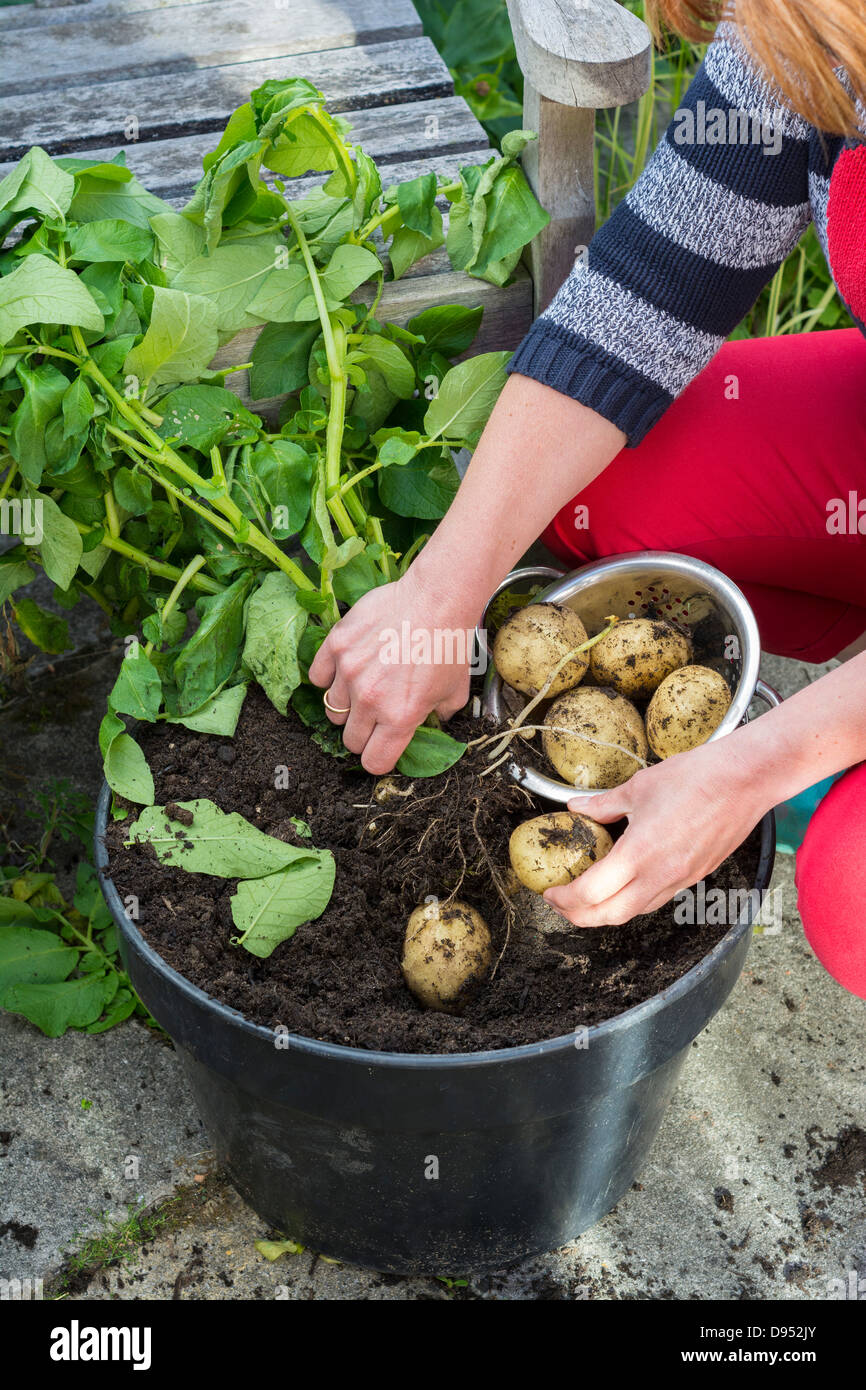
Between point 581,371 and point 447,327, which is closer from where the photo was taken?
point 581,371

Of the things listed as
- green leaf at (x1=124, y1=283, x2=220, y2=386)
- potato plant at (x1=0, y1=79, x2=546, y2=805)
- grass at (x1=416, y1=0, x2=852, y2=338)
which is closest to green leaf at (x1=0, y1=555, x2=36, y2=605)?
potato plant at (x1=0, y1=79, x2=546, y2=805)

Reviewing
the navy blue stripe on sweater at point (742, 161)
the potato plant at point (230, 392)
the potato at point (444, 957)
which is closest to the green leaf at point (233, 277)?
the potato plant at point (230, 392)

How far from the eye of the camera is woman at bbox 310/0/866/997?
1.04 metres

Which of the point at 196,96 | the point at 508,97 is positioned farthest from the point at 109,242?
the point at 508,97

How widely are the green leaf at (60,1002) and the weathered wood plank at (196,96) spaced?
1.14 meters

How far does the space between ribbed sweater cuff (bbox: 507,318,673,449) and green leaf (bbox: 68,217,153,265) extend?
0.42m

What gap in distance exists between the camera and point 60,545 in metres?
1.26

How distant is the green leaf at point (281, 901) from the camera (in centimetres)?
116

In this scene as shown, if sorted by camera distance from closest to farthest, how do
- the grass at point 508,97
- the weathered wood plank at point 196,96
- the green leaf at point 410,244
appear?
the green leaf at point 410,244, the weathered wood plank at point 196,96, the grass at point 508,97

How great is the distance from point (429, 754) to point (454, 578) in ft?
0.64

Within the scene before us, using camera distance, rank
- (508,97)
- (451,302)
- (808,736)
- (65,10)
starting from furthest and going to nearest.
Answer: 1. (508,97)
2. (65,10)
3. (451,302)
4. (808,736)

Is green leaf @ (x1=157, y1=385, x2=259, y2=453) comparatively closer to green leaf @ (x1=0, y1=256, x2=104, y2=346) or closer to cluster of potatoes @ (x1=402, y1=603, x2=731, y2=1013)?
green leaf @ (x1=0, y1=256, x2=104, y2=346)

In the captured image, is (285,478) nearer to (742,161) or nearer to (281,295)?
(281,295)

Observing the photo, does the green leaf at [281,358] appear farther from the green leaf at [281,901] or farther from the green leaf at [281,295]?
the green leaf at [281,901]
